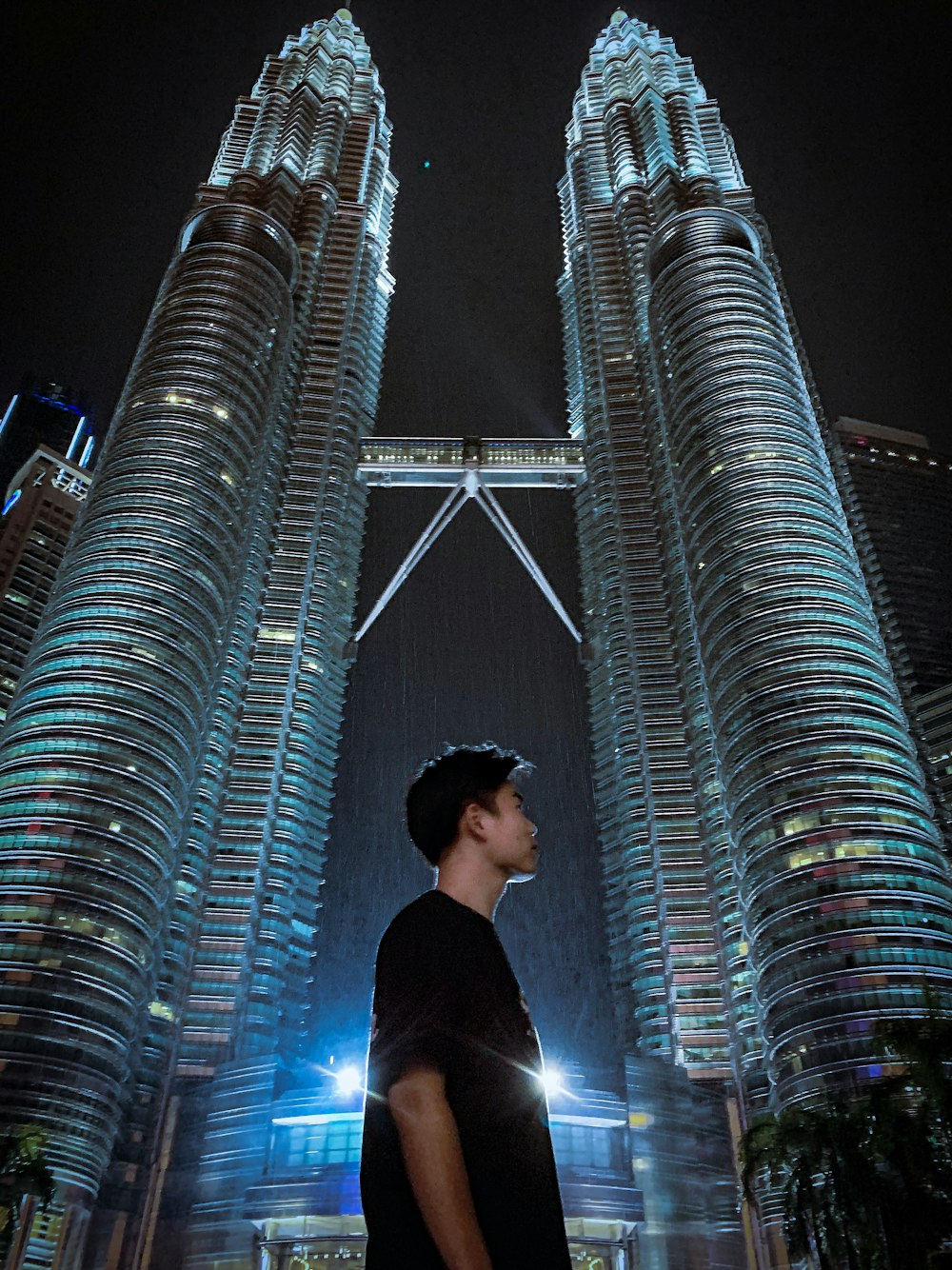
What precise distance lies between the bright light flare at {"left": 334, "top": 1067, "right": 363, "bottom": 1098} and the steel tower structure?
20147mm

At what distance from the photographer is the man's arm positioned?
351cm

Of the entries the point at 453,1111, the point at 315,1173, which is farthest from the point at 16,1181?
the point at 453,1111

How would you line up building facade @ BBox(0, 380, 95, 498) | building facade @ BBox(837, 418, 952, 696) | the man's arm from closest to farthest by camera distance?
1. the man's arm
2. building facade @ BBox(837, 418, 952, 696)
3. building facade @ BBox(0, 380, 95, 498)

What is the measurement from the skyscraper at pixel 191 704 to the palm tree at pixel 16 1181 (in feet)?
45.6

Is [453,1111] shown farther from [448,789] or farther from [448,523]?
[448,523]

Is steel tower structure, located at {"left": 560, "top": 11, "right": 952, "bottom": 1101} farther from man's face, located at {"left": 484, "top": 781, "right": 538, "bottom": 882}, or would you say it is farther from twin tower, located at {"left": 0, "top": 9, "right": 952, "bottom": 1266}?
man's face, located at {"left": 484, "top": 781, "right": 538, "bottom": 882}

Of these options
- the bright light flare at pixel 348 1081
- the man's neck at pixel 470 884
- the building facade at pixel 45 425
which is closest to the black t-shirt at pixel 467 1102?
the man's neck at pixel 470 884

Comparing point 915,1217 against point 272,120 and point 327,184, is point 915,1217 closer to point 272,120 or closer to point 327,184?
point 327,184

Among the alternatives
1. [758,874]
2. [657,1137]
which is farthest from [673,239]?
[657,1137]

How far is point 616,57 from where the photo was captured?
427 feet

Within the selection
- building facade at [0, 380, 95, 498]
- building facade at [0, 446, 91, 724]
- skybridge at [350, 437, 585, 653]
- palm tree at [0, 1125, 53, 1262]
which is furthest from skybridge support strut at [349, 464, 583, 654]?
building facade at [0, 380, 95, 498]

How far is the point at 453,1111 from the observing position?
3.81 meters

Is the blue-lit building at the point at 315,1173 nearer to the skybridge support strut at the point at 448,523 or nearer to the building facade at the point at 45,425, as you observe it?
the skybridge support strut at the point at 448,523

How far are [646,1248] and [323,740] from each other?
43.3 metres
